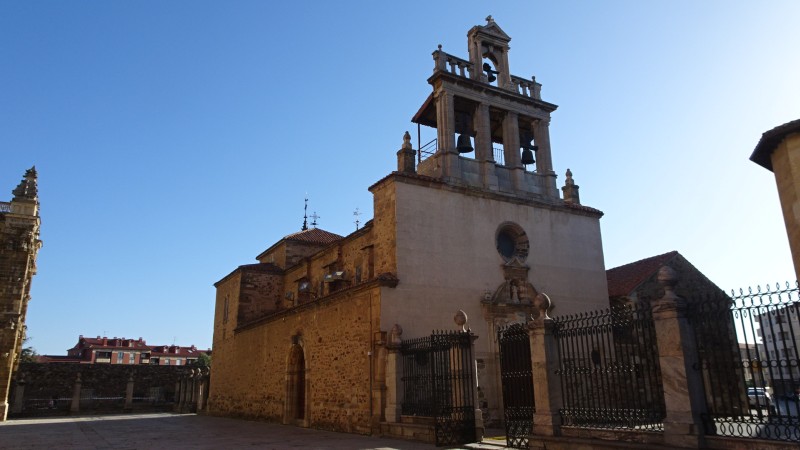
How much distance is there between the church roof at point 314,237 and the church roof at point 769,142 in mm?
20247

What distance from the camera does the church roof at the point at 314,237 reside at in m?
27.3

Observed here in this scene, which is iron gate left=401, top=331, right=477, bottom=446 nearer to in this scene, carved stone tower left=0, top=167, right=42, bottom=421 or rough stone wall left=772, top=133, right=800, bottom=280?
rough stone wall left=772, top=133, right=800, bottom=280

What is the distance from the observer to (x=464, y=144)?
17906 millimetres

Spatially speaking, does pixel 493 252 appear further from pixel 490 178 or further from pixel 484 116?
pixel 484 116

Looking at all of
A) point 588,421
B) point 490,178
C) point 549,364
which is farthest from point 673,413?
point 490,178

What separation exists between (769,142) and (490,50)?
11172 millimetres

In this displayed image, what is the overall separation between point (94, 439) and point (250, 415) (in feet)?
26.9

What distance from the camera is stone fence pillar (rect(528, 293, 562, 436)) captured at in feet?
30.9

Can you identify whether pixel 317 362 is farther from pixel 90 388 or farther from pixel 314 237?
pixel 90 388

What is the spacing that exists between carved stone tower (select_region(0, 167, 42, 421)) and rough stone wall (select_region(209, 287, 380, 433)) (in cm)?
902

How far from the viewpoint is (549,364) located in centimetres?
968

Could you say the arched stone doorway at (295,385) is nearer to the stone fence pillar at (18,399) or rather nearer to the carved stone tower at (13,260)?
the carved stone tower at (13,260)

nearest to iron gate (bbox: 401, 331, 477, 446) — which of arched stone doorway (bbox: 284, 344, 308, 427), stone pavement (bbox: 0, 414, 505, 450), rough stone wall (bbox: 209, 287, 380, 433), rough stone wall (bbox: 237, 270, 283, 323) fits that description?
stone pavement (bbox: 0, 414, 505, 450)

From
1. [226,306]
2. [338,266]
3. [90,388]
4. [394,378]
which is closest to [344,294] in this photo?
[394,378]
